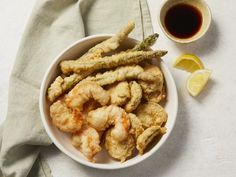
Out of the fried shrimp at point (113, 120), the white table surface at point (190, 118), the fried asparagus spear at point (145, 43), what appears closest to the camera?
the fried shrimp at point (113, 120)

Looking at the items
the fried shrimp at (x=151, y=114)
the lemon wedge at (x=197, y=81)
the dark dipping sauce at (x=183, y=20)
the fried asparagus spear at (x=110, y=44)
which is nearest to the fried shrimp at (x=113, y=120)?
the fried shrimp at (x=151, y=114)

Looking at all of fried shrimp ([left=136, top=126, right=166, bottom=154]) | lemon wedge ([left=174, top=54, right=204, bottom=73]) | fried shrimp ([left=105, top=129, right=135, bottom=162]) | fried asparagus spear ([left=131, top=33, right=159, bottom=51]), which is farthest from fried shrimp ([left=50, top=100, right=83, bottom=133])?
lemon wedge ([left=174, top=54, right=204, bottom=73])

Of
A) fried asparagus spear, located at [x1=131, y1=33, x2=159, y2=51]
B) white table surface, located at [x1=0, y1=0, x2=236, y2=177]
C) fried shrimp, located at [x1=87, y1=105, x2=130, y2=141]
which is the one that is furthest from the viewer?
white table surface, located at [x1=0, y1=0, x2=236, y2=177]

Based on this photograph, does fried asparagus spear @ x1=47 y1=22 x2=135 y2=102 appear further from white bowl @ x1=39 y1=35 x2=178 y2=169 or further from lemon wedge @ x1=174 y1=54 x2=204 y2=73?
lemon wedge @ x1=174 y1=54 x2=204 y2=73

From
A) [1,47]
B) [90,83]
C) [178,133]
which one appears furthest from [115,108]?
[1,47]

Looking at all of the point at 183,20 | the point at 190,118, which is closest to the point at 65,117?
the point at 190,118

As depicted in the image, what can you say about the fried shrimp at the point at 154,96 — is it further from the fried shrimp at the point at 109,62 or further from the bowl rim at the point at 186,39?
the bowl rim at the point at 186,39

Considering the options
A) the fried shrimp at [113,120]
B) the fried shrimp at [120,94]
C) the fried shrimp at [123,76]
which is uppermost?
the fried shrimp at [123,76]
